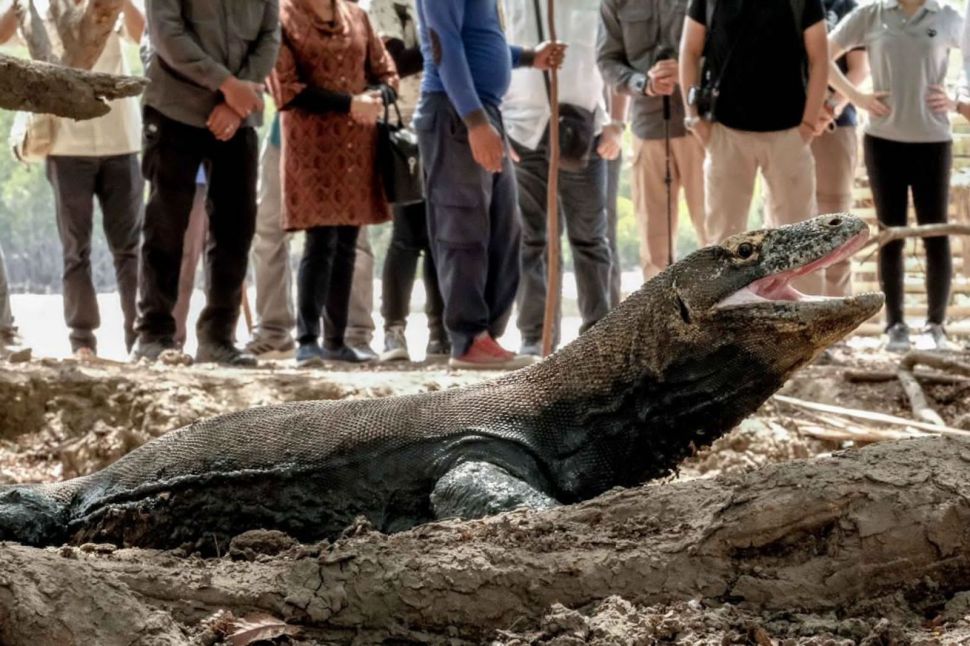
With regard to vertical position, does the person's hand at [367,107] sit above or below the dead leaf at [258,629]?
above

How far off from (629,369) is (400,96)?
539 cm

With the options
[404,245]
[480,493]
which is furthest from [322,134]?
[480,493]

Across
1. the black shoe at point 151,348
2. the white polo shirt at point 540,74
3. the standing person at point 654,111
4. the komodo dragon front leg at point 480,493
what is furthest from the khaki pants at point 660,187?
the komodo dragon front leg at point 480,493

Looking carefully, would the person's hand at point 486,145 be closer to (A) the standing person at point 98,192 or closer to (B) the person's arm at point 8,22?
(A) the standing person at point 98,192

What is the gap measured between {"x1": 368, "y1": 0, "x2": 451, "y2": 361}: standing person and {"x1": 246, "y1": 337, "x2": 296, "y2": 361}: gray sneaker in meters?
0.64

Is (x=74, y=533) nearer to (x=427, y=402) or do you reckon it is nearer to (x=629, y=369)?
(x=427, y=402)

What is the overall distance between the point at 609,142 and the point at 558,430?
193 inches

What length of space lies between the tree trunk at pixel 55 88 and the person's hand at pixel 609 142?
5329 millimetres

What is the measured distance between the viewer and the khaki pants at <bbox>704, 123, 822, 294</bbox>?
283 inches

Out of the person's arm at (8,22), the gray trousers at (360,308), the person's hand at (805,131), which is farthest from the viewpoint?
the gray trousers at (360,308)

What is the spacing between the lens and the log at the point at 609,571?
2312 mm

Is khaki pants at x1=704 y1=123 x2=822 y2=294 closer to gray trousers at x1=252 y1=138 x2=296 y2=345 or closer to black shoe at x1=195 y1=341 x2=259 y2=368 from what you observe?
black shoe at x1=195 y1=341 x2=259 y2=368

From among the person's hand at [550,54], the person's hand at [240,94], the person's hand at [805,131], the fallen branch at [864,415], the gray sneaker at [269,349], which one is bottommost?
the fallen branch at [864,415]

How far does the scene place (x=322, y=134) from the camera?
7301 millimetres
